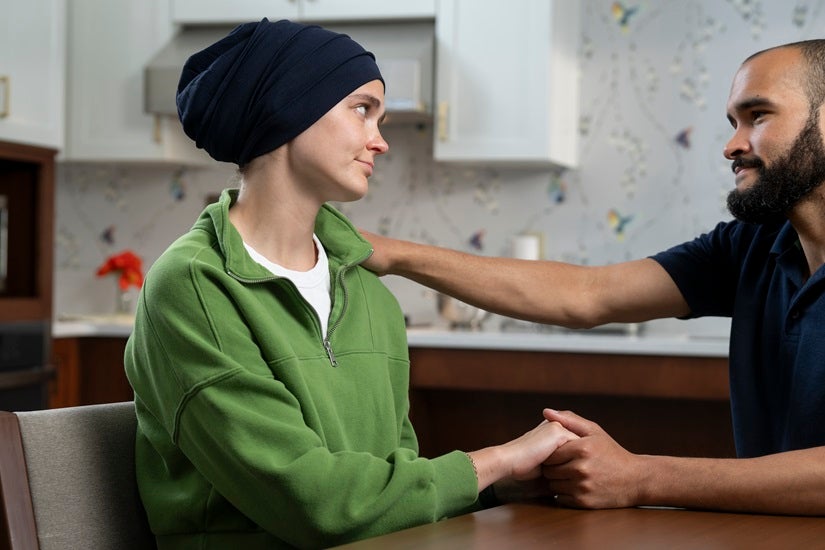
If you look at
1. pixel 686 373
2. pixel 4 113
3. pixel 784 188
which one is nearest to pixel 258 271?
pixel 784 188

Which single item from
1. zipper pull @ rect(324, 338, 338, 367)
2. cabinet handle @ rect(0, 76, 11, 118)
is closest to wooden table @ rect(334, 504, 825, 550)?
zipper pull @ rect(324, 338, 338, 367)

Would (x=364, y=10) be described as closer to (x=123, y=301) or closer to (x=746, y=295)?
(x=123, y=301)

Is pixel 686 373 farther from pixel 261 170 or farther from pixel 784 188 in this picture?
pixel 261 170

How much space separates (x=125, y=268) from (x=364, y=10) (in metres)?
1.47

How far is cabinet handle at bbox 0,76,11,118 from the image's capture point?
161 inches

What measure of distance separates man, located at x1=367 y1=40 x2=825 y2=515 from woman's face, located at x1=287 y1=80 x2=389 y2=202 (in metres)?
0.26

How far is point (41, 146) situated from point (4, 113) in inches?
9.0

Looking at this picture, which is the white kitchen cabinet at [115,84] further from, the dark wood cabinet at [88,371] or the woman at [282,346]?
the woman at [282,346]

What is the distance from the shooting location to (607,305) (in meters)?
2.16

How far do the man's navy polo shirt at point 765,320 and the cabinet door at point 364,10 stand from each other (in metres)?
2.38

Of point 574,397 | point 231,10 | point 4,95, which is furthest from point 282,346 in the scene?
point 231,10

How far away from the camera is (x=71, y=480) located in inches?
52.0

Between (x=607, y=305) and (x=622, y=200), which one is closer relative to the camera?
(x=607, y=305)

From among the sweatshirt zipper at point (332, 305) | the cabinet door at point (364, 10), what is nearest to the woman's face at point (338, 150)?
the sweatshirt zipper at point (332, 305)
